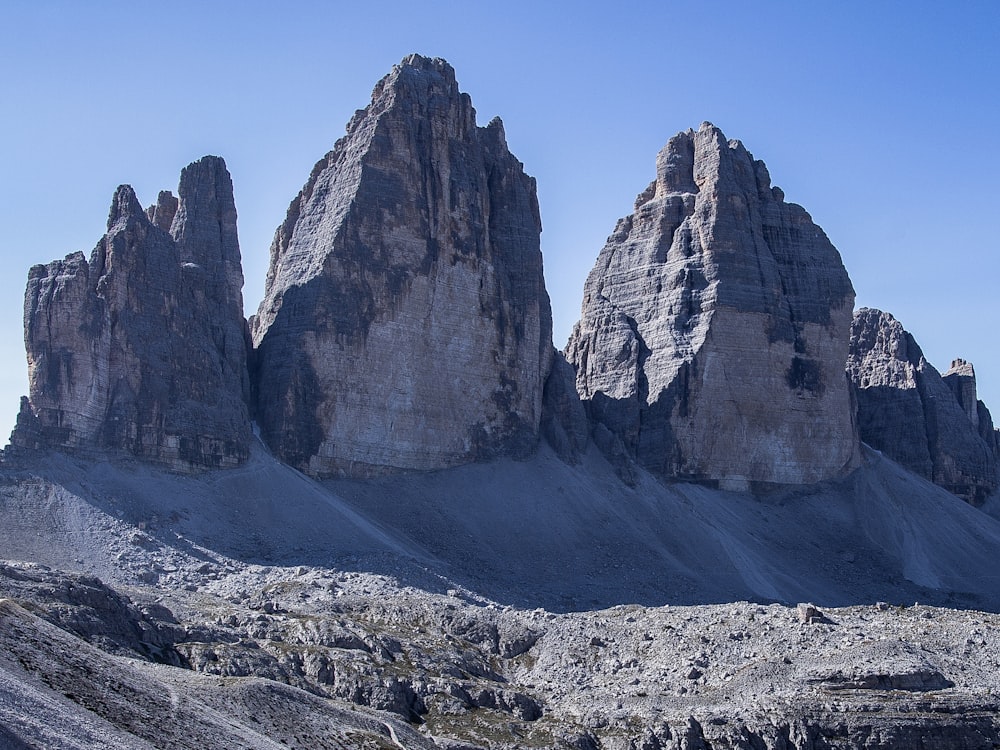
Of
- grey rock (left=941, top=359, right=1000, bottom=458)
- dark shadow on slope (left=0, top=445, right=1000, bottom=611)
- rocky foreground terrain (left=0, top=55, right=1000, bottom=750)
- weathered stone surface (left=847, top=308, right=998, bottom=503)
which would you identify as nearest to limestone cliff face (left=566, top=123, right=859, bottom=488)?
rocky foreground terrain (left=0, top=55, right=1000, bottom=750)

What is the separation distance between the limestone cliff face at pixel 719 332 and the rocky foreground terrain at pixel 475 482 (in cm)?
28

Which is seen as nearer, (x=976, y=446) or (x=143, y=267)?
(x=143, y=267)

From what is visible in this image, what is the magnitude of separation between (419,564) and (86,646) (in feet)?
149

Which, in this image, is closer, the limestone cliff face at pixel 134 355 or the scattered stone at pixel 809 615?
the scattered stone at pixel 809 615

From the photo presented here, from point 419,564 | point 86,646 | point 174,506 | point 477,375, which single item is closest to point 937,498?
point 477,375

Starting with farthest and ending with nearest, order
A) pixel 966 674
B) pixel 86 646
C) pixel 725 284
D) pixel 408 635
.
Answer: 1. pixel 725 284
2. pixel 408 635
3. pixel 966 674
4. pixel 86 646

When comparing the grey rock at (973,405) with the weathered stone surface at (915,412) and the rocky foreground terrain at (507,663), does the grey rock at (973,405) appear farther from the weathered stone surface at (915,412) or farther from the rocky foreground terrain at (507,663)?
the rocky foreground terrain at (507,663)

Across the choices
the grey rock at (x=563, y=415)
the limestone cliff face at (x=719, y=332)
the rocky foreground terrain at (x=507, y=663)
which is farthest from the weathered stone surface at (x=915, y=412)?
the rocky foreground terrain at (x=507, y=663)

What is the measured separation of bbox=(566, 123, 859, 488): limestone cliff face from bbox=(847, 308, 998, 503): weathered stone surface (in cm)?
1446

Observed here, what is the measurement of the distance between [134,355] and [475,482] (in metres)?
24.7

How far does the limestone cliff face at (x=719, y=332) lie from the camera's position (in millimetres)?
134500

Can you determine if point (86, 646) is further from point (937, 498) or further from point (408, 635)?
point (937, 498)

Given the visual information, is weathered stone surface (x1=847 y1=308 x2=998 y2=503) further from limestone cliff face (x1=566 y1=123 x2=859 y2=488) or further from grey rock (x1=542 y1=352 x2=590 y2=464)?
grey rock (x1=542 y1=352 x2=590 y2=464)

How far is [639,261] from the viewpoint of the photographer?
474 ft
